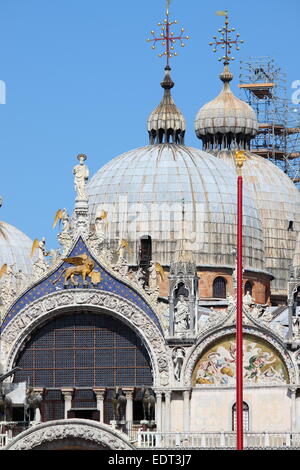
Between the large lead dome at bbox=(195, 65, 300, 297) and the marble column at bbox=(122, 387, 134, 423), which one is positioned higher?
the large lead dome at bbox=(195, 65, 300, 297)

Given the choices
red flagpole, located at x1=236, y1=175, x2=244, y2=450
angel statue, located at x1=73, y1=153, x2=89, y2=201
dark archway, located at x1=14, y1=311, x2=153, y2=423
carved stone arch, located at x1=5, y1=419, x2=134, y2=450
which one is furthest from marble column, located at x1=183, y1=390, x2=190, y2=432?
red flagpole, located at x1=236, y1=175, x2=244, y2=450

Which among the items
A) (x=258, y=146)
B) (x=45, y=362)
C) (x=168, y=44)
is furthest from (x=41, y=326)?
(x=258, y=146)

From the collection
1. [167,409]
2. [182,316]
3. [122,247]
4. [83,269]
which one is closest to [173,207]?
[122,247]

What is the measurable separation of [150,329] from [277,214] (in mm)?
27210

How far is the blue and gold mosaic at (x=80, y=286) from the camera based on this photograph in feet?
347

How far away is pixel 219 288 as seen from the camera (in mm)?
114750

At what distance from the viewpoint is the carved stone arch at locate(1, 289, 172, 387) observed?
105188 millimetres

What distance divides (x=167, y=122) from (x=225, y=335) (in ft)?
59.5

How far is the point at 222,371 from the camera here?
104 m

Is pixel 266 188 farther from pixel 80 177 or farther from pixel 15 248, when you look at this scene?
pixel 80 177

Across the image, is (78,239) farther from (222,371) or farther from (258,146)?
(258,146)

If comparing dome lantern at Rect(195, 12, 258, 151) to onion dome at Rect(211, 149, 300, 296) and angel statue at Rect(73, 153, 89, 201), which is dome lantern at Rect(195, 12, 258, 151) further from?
angel statue at Rect(73, 153, 89, 201)

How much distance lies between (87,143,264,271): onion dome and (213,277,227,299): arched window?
30.3 inches

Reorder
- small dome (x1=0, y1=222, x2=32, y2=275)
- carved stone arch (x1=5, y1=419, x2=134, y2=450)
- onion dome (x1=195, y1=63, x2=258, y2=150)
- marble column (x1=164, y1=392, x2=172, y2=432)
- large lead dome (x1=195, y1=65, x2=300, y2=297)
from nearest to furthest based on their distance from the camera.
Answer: carved stone arch (x1=5, y1=419, x2=134, y2=450) → marble column (x1=164, y1=392, x2=172, y2=432) → small dome (x1=0, y1=222, x2=32, y2=275) → large lead dome (x1=195, y1=65, x2=300, y2=297) → onion dome (x1=195, y1=63, x2=258, y2=150)
